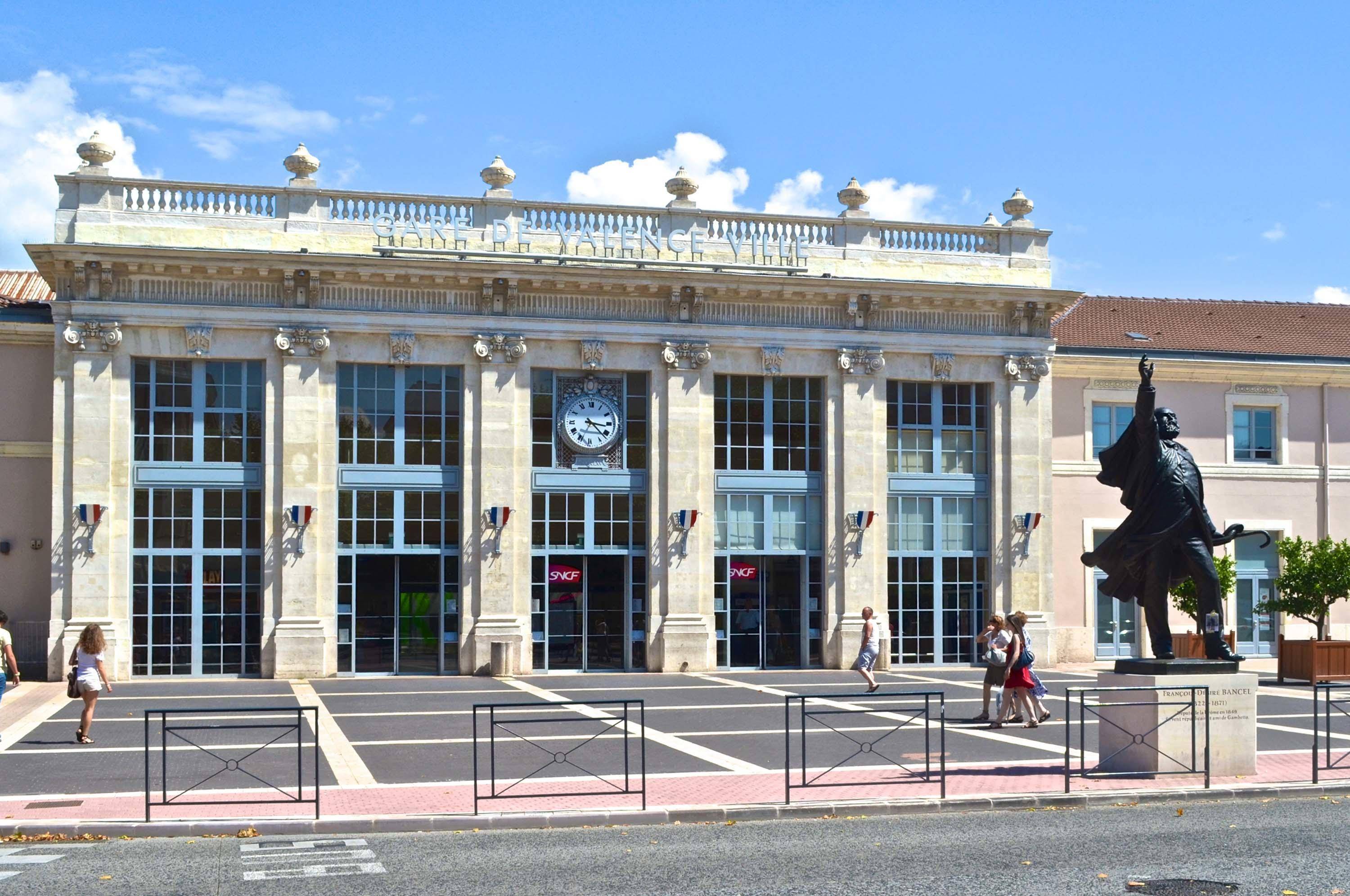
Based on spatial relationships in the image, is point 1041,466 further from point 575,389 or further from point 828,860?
point 828,860

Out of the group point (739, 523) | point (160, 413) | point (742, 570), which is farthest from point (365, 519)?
point (742, 570)

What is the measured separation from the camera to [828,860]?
37.0 feet

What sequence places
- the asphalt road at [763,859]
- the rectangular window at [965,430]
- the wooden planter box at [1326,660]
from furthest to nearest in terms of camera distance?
the rectangular window at [965,430]
the wooden planter box at [1326,660]
the asphalt road at [763,859]

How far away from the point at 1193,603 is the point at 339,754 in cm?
2085

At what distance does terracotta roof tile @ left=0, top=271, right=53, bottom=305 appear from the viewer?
37.9 metres

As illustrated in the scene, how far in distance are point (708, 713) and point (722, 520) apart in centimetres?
1010

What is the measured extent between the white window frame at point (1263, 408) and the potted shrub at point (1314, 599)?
5190 millimetres

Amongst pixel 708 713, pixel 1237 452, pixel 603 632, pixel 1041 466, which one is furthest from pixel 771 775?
pixel 1237 452

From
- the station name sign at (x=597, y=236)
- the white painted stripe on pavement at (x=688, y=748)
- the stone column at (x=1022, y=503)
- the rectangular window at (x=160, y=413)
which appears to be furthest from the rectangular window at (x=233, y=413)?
the stone column at (x=1022, y=503)

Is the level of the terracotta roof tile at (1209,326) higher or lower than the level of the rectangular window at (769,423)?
higher

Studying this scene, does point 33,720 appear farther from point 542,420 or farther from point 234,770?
point 542,420

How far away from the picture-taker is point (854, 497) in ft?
105

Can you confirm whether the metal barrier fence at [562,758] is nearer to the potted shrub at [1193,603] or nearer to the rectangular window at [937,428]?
the rectangular window at [937,428]

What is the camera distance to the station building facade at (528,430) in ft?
95.9
